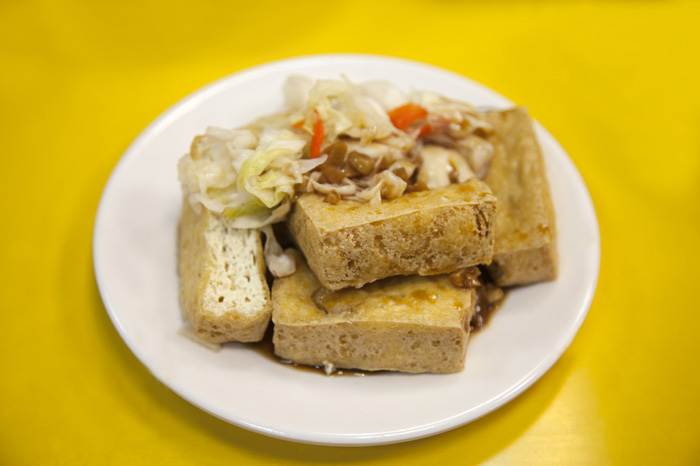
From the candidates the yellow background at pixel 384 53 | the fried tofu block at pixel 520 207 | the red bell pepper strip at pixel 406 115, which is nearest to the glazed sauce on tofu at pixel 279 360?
the yellow background at pixel 384 53

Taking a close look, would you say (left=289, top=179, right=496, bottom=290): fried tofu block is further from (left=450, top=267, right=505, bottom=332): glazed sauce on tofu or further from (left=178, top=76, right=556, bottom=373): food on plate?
(left=450, top=267, right=505, bottom=332): glazed sauce on tofu

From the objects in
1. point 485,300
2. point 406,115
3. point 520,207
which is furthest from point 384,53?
point 485,300

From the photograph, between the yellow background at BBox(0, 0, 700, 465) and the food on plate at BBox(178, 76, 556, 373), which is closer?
the food on plate at BBox(178, 76, 556, 373)

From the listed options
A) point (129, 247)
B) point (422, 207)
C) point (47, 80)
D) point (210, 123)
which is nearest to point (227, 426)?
point (129, 247)

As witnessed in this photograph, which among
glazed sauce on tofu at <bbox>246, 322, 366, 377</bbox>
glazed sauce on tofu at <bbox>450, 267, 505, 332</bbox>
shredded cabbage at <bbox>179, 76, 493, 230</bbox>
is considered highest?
shredded cabbage at <bbox>179, 76, 493, 230</bbox>

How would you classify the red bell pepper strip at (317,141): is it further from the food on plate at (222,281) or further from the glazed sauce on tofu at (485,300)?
the glazed sauce on tofu at (485,300)

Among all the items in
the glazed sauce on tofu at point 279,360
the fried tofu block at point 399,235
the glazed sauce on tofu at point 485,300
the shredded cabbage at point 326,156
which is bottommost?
the glazed sauce on tofu at point 279,360

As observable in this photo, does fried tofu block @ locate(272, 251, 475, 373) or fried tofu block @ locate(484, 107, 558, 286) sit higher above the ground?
fried tofu block @ locate(484, 107, 558, 286)

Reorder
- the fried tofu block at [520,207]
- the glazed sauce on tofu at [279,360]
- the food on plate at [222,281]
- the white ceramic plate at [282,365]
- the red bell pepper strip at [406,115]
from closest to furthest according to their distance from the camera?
the white ceramic plate at [282,365] → the food on plate at [222,281] → the glazed sauce on tofu at [279,360] → the fried tofu block at [520,207] → the red bell pepper strip at [406,115]

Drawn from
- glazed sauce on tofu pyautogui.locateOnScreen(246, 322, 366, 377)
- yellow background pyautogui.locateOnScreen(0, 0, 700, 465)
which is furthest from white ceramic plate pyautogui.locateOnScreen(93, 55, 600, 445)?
yellow background pyautogui.locateOnScreen(0, 0, 700, 465)
